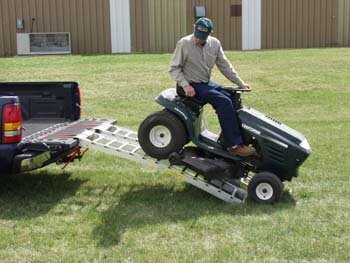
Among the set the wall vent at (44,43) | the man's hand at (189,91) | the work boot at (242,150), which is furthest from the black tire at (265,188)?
the wall vent at (44,43)

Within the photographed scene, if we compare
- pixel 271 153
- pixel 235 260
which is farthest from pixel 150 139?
pixel 235 260

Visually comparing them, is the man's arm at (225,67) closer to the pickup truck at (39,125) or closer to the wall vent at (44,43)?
the pickup truck at (39,125)

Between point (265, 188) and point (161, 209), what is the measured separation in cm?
103

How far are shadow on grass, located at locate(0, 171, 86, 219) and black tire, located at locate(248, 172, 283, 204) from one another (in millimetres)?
1907

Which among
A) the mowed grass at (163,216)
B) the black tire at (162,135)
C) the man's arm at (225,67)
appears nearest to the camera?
the mowed grass at (163,216)

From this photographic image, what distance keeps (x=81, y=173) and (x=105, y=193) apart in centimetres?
94

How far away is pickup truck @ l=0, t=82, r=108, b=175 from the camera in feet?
18.9

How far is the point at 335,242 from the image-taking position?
193 inches

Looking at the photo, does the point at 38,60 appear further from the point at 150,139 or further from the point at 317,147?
the point at 150,139

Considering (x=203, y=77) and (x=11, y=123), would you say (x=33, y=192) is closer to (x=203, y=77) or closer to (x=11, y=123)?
(x=11, y=123)

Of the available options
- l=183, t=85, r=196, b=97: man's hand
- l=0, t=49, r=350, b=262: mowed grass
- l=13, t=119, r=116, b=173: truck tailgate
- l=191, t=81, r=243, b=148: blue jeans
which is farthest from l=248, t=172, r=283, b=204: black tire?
l=13, t=119, r=116, b=173: truck tailgate

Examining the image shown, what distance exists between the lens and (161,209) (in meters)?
5.84

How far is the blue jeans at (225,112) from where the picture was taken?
19.7ft

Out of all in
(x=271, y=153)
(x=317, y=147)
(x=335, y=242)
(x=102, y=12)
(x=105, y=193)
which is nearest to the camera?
(x=335, y=242)
